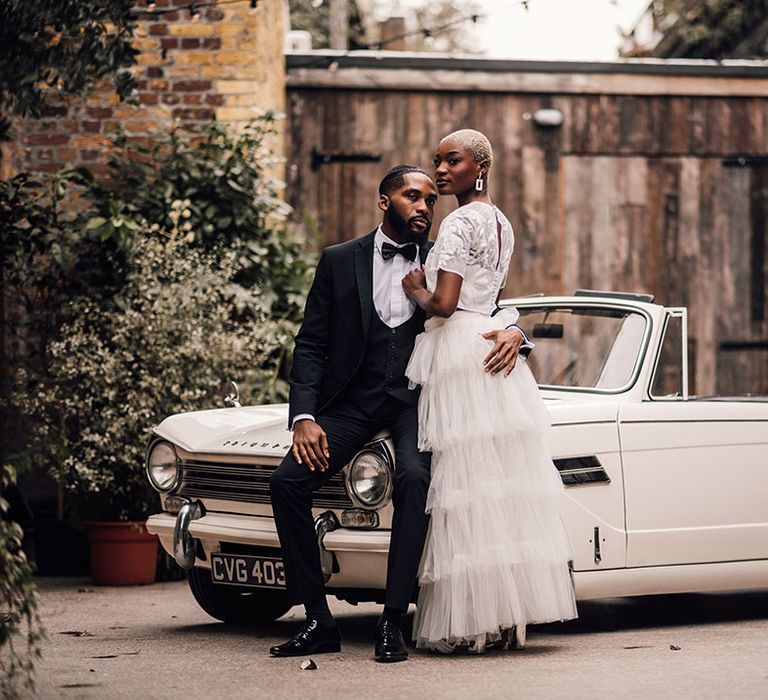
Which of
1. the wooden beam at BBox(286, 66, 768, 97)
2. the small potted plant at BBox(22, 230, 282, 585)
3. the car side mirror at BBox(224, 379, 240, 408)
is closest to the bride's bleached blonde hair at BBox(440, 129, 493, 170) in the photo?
the car side mirror at BBox(224, 379, 240, 408)

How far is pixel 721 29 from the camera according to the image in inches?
658

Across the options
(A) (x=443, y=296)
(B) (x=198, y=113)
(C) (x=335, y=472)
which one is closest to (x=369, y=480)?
(C) (x=335, y=472)

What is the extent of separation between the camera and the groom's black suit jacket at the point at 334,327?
5785 mm

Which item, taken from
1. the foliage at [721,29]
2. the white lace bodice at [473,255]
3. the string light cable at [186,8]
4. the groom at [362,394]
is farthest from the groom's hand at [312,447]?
the foliage at [721,29]

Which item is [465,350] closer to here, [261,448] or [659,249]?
[261,448]

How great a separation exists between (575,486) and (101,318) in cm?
394

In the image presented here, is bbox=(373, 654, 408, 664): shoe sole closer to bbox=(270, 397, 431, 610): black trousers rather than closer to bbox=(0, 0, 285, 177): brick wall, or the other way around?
bbox=(270, 397, 431, 610): black trousers

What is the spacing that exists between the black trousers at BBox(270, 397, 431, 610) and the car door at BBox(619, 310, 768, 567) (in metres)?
1.09

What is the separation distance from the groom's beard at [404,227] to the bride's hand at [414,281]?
0.16 metres

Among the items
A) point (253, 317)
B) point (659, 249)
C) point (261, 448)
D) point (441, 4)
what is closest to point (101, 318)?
point (253, 317)

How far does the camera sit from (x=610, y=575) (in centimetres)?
607

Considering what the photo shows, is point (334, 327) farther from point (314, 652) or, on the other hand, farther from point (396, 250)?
point (314, 652)

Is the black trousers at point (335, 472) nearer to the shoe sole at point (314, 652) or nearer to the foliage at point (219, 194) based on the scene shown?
the shoe sole at point (314, 652)

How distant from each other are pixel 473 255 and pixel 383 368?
582 mm
